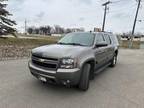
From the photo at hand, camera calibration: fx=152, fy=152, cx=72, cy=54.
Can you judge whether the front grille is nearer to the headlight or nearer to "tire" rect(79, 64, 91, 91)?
the headlight

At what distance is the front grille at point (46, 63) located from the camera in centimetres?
381

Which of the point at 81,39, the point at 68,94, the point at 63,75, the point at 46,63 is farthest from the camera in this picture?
the point at 81,39

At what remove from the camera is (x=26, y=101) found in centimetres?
370

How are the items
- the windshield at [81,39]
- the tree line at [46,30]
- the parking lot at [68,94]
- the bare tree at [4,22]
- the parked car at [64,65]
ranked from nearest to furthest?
the parking lot at [68,94]
the parked car at [64,65]
the windshield at [81,39]
the bare tree at [4,22]
the tree line at [46,30]

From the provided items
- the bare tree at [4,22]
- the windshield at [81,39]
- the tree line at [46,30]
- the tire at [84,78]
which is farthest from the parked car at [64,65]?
the tree line at [46,30]

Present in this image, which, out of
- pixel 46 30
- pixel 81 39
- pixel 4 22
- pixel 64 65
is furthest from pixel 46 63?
pixel 46 30

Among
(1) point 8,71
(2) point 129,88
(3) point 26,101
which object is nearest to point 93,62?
(2) point 129,88

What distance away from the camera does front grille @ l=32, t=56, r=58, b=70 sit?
3.81m

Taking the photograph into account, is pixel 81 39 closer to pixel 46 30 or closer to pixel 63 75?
pixel 63 75

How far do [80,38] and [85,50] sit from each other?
113 centimetres

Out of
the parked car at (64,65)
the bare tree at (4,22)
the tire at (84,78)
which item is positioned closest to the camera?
the parked car at (64,65)

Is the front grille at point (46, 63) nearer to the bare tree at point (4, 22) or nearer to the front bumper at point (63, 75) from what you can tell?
the front bumper at point (63, 75)

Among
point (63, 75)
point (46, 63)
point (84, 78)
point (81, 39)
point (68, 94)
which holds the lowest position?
point (68, 94)

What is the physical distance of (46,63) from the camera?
395 cm
